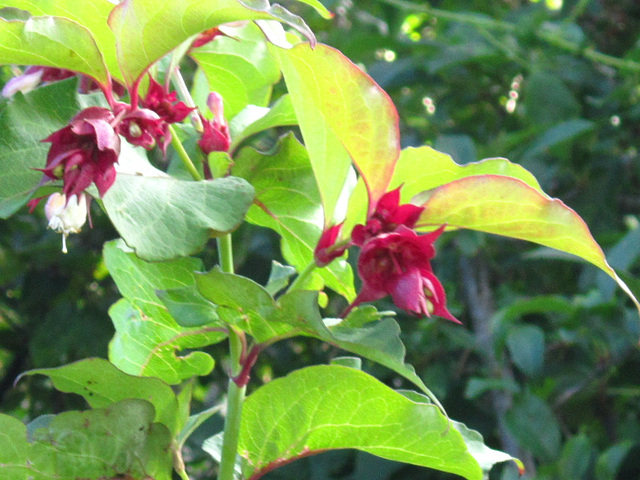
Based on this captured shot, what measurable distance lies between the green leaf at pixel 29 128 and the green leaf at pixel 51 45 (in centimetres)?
1

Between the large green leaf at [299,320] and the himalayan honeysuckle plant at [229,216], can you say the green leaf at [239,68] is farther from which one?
the large green leaf at [299,320]

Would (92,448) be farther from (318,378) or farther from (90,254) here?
(90,254)

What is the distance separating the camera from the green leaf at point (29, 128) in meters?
0.39

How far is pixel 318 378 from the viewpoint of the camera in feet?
1.43

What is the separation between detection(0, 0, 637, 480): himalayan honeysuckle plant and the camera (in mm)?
372

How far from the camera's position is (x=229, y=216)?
0.37 meters

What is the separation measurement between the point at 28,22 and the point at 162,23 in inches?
2.6

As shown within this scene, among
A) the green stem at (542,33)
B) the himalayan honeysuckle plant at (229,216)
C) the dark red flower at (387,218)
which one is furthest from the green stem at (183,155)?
the green stem at (542,33)

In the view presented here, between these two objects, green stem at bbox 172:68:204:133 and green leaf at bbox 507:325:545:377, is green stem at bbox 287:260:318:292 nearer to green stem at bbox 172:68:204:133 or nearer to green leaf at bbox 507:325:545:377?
green stem at bbox 172:68:204:133

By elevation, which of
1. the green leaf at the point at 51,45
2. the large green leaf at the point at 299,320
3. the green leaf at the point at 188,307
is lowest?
the green leaf at the point at 188,307

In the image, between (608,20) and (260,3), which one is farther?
(608,20)

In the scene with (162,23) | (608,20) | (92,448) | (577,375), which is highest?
(162,23)

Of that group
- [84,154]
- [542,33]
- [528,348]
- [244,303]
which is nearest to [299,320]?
[244,303]

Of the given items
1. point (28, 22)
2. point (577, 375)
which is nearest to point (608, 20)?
point (577, 375)
